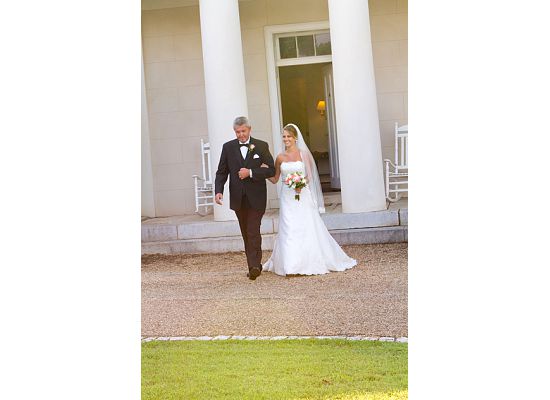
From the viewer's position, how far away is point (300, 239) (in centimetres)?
1098

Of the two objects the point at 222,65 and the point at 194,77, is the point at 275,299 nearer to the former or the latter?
the point at 222,65

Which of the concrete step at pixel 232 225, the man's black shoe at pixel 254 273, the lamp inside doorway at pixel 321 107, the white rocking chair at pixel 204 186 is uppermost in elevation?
the lamp inside doorway at pixel 321 107

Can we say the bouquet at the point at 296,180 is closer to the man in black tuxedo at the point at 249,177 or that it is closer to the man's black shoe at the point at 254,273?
the man in black tuxedo at the point at 249,177

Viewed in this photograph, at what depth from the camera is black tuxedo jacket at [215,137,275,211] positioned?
10.5 meters

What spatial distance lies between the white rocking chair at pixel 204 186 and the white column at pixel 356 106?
2.59 metres

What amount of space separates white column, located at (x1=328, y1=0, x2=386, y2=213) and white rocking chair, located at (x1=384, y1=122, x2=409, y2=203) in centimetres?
103

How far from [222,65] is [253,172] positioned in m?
3.02

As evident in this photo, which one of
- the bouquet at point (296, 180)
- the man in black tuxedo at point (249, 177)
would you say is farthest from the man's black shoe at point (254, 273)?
the bouquet at point (296, 180)

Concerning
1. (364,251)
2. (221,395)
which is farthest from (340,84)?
(221,395)

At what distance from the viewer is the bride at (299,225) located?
1091cm

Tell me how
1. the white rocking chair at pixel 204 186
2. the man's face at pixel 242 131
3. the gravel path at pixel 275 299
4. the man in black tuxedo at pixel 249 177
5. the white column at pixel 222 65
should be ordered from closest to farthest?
the gravel path at pixel 275 299 → the man's face at pixel 242 131 → the man in black tuxedo at pixel 249 177 → the white column at pixel 222 65 → the white rocking chair at pixel 204 186

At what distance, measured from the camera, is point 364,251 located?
478 inches
